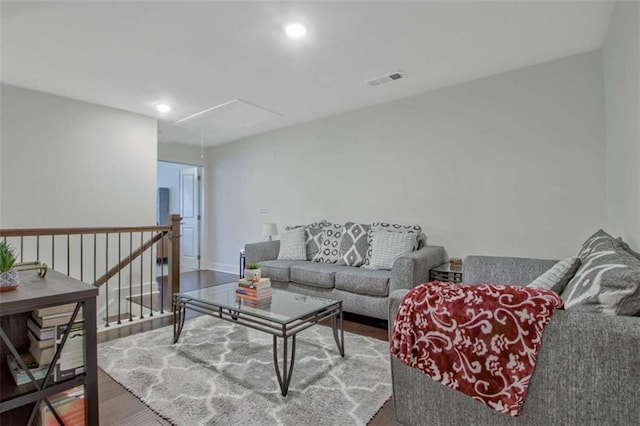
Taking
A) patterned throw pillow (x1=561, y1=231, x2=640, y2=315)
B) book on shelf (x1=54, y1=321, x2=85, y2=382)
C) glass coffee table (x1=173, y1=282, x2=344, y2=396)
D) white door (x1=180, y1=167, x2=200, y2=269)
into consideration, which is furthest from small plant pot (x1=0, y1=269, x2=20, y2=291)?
white door (x1=180, y1=167, x2=200, y2=269)

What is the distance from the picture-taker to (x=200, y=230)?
6.17 meters

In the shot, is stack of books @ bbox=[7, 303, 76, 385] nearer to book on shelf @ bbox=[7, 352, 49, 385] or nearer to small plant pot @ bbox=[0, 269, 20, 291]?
book on shelf @ bbox=[7, 352, 49, 385]

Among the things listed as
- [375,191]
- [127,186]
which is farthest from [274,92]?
[127,186]

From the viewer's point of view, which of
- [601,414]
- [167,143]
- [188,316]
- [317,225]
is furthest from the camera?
[167,143]

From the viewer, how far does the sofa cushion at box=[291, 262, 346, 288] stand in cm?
319

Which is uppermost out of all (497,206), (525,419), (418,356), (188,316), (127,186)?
(127,186)

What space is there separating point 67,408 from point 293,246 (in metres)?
2.77

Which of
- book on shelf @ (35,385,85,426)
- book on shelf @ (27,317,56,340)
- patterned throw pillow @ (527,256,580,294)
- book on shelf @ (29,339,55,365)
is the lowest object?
book on shelf @ (35,385,85,426)

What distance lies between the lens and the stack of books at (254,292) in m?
2.35

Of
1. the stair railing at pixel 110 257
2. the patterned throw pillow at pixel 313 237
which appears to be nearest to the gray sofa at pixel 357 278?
the patterned throw pillow at pixel 313 237

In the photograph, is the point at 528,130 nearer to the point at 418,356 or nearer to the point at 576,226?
the point at 576,226

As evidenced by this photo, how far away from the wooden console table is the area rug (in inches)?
20.9

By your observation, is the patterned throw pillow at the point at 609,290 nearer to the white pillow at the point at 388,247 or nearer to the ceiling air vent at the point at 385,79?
the white pillow at the point at 388,247

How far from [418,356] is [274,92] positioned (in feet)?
10.1
